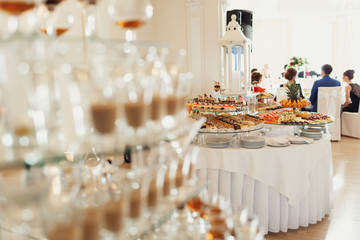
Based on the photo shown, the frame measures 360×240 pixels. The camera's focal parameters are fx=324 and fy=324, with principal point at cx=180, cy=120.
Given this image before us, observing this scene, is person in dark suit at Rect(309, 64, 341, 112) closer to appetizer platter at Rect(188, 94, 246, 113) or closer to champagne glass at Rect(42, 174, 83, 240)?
appetizer platter at Rect(188, 94, 246, 113)

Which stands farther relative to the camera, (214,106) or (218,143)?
(214,106)

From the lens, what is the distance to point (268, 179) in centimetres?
338

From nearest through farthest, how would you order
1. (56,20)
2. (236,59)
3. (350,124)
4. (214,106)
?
1. (56,20)
2. (214,106)
3. (236,59)
4. (350,124)

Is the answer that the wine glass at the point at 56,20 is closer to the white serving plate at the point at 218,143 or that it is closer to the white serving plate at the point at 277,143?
the white serving plate at the point at 218,143

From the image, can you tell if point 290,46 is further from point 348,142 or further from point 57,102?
point 57,102

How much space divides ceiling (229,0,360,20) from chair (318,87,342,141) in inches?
194

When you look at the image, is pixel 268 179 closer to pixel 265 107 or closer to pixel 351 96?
pixel 265 107

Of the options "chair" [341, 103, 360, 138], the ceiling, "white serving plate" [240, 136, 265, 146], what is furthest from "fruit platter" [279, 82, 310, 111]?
the ceiling

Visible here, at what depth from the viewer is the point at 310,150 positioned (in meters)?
3.54

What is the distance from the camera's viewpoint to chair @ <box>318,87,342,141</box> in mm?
7383

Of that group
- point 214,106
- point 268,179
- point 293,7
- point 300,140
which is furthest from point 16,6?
point 293,7

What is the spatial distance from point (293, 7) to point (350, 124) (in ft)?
21.5

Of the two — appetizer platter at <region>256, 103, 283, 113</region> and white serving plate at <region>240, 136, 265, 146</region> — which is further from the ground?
appetizer platter at <region>256, 103, 283, 113</region>

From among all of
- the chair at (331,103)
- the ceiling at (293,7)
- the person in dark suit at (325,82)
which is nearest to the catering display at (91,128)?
the chair at (331,103)
